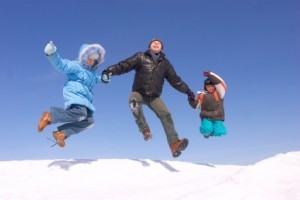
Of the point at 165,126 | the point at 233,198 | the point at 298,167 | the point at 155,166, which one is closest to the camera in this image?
the point at 233,198

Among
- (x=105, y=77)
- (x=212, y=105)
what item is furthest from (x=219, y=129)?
(x=105, y=77)

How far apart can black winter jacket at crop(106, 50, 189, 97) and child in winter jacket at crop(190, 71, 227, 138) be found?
0.98m

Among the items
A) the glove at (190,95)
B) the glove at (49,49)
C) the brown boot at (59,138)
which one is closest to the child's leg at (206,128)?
the glove at (190,95)

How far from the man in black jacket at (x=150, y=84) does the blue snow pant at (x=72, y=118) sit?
0.72 meters

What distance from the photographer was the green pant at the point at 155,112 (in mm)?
5918

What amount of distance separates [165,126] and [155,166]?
0.77 meters

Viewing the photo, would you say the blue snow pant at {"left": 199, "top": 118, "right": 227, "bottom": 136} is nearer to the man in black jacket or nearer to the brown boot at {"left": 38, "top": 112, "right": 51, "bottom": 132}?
the man in black jacket

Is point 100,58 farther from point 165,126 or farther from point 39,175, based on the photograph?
point 39,175

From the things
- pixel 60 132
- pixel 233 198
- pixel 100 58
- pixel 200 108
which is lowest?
pixel 233 198

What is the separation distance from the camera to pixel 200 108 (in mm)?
7039

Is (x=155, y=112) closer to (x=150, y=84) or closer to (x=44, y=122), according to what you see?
(x=150, y=84)

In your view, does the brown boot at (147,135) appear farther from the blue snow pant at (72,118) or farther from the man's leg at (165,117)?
the blue snow pant at (72,118)

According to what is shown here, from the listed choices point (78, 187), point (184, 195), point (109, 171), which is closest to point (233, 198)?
point (184, 195)

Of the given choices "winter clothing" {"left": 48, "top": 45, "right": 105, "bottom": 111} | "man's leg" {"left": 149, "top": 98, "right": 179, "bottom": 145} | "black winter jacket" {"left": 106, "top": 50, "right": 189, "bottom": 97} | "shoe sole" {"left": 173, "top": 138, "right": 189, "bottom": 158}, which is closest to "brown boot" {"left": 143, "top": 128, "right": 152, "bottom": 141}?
"man's leg" {"left": 149, "top": 98, "right": 179, "bottom": 145}
